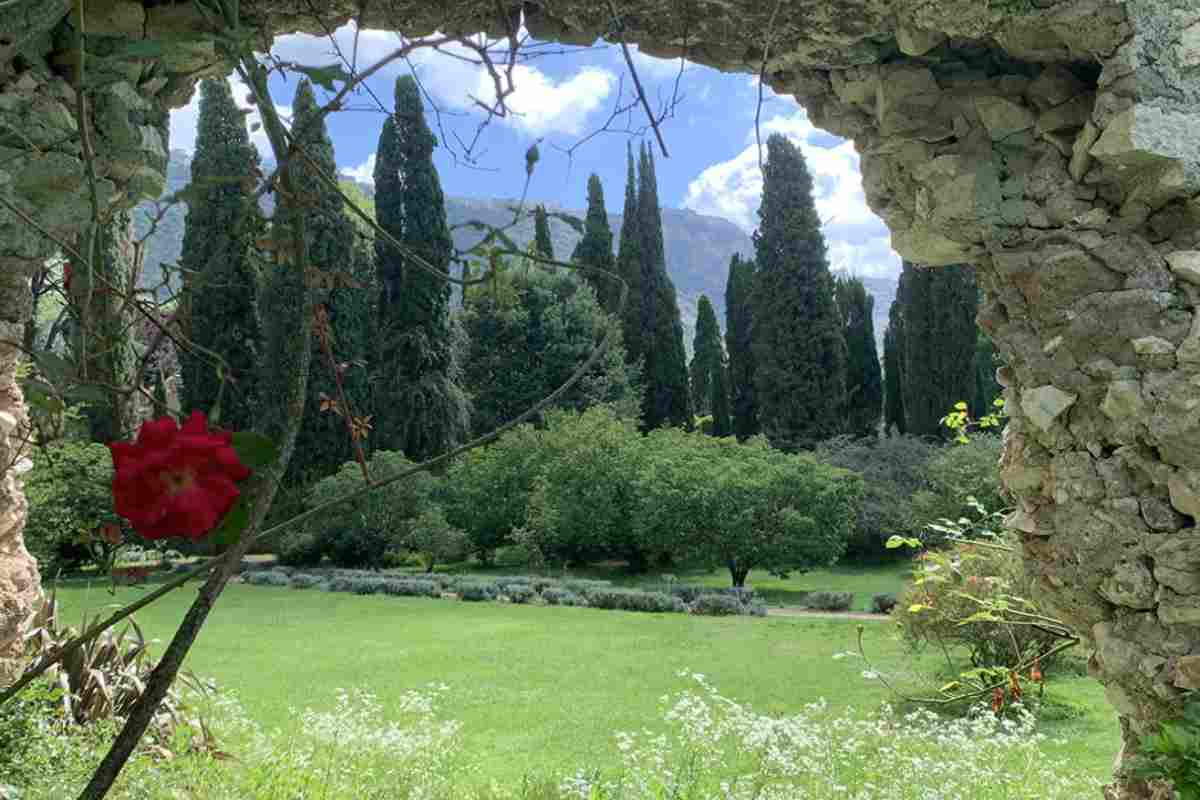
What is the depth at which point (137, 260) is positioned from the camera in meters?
1.39

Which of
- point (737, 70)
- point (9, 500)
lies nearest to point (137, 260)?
point (9, 500)

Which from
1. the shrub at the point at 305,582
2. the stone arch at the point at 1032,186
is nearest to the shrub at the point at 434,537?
the shrub at the point at 305,582

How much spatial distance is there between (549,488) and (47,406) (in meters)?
11.6

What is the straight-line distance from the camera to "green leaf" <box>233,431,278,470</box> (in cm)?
70

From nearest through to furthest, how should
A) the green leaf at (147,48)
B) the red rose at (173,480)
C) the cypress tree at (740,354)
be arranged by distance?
1. the red rose at (173,480)
2. the green leaf at (147,48)
3. the cypress tree at (740,354)

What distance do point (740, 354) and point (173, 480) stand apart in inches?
807

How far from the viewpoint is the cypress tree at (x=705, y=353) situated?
75.2ft

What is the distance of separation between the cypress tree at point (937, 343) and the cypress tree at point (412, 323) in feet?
26.9

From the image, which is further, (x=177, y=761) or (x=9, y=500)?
(x=177, y=761)

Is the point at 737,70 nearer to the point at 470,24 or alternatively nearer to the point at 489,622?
the point at 470,24

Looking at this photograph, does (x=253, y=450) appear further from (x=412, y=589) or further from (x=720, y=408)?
(x=720, y=408)

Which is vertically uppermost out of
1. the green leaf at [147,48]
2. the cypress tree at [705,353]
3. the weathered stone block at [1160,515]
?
the cypress tree at [705,353]

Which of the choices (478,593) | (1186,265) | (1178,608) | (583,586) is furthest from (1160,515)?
(583,586)

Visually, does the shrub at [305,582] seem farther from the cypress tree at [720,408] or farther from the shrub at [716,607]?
the cypress tree at [720,408]
